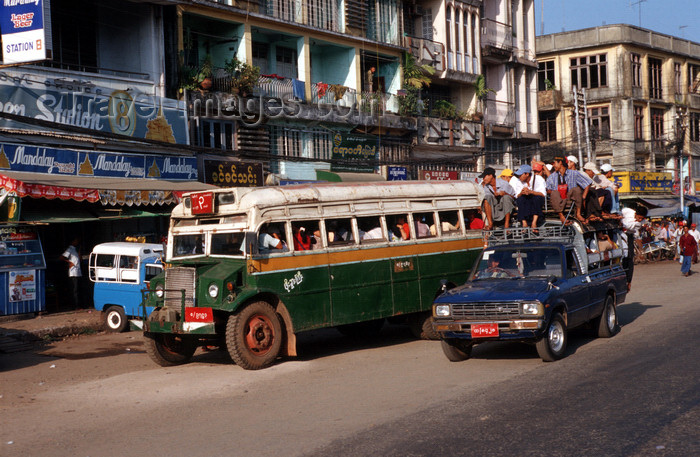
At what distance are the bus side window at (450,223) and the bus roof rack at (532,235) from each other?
74.5 inches

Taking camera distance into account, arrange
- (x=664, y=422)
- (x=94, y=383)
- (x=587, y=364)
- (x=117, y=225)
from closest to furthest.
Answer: (x=664, y=422)
(x=587, y=364)
(x=94, y=383)
(x=117, y=225)

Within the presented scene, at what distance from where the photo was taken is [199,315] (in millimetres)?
11891

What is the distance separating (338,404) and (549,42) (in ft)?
163

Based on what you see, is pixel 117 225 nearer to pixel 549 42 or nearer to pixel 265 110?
pixel 265 110

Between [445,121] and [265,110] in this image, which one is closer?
[265,110]

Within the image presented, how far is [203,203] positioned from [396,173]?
20691 millimetres

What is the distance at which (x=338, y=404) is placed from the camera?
30.0 ft

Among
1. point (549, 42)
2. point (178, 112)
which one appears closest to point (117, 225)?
point (178, 112)

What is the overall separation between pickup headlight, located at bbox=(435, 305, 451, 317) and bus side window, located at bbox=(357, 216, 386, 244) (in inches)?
107

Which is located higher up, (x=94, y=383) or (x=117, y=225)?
(x=117, y=225)

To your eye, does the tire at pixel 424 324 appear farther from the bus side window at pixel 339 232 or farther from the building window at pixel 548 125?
the building window at pixel 548 125

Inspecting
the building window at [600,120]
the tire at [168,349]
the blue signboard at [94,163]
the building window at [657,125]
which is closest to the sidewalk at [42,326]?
the blue signboard at [94,163]

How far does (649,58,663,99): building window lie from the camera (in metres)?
55.2

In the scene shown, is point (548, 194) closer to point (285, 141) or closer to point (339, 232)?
point (339, 232)
